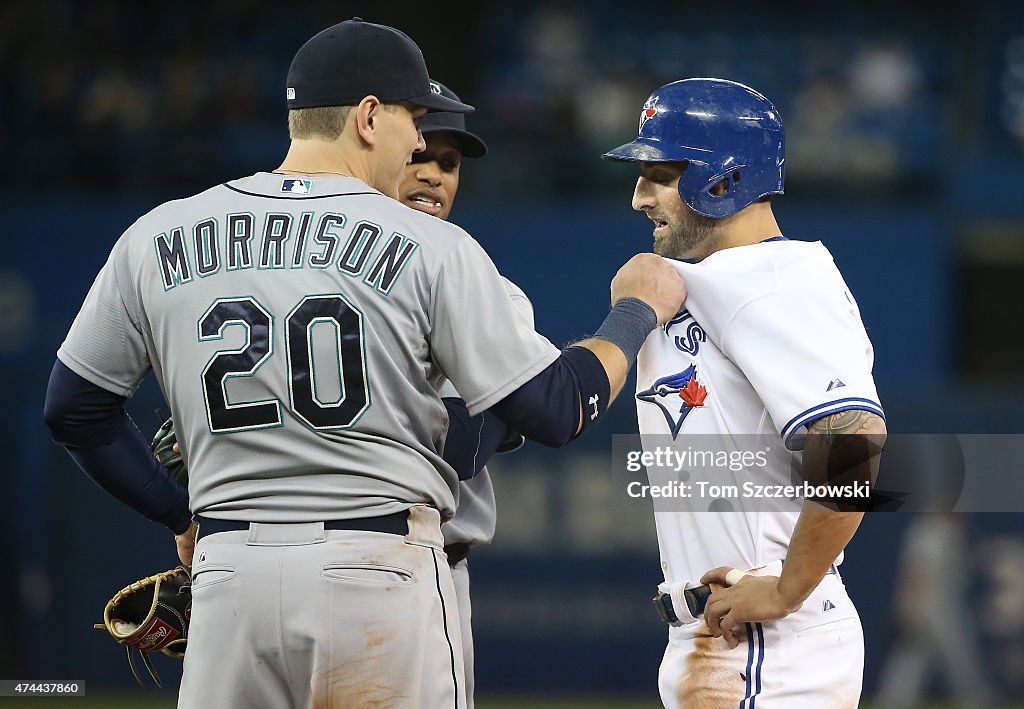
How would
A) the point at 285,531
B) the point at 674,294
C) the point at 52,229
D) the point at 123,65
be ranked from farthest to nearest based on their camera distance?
the point at 123,65 < the point at 52,229 < the point at 674,294 < the point at 285,531

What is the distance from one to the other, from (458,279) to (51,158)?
476 inches

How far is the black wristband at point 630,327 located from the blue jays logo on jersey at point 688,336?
0.34 ft

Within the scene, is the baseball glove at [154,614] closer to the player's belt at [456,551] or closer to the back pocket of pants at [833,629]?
the player's belt at [456,551]

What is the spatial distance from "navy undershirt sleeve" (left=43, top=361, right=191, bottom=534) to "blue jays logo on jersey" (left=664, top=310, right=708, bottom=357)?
1.46 meters

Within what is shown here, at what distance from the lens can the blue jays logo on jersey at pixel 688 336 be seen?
11.6 feet

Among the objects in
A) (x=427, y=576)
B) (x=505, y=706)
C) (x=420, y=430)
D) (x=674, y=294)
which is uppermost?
(x=674, y=294)

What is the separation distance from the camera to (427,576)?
3230 mm

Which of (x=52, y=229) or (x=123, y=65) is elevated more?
(x=123, y=65)

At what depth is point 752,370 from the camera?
331 centimetres

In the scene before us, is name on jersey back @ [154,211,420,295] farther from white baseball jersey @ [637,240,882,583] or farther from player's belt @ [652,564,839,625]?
player's belt @ [652,564,839,625]

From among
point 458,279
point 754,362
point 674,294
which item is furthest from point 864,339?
point 458,279

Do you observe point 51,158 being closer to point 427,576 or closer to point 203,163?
point 203,163

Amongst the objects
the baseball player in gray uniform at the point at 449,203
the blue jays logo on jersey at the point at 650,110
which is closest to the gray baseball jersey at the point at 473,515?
the baseball player in gray uniform at the point at 449,203

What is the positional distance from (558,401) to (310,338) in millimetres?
631
